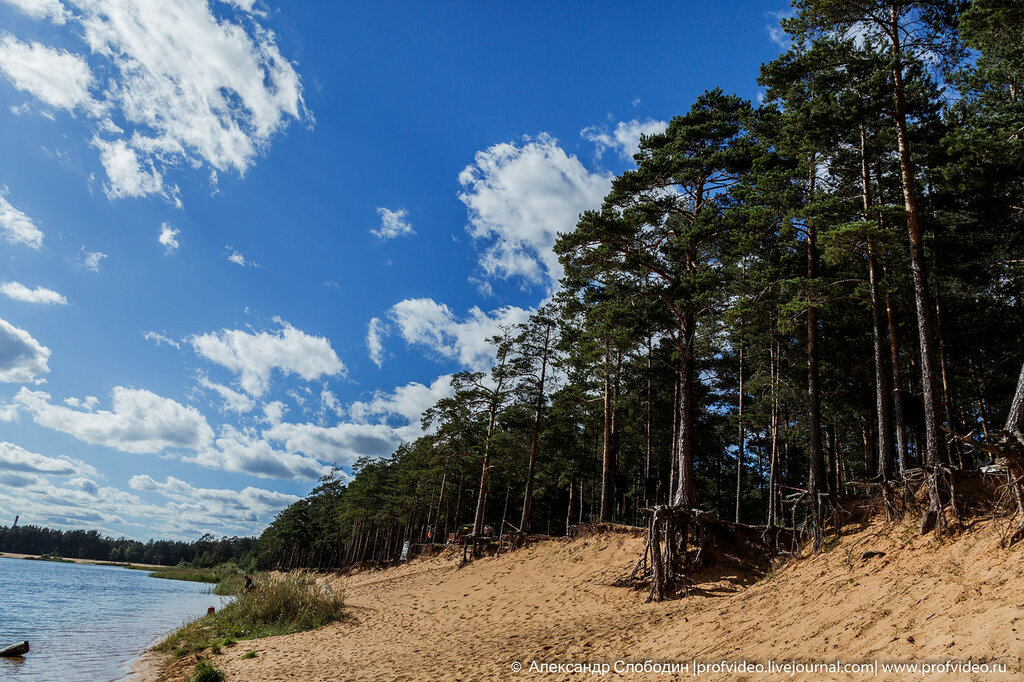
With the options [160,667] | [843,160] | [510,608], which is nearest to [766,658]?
[510,608]

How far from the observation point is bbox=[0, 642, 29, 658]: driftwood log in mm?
15618

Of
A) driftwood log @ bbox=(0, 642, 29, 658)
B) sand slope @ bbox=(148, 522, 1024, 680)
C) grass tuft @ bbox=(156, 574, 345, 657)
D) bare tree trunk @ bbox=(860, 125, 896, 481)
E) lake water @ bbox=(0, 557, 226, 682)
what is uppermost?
bare tree trunk @ bbox=(860, 125, 896, 481)

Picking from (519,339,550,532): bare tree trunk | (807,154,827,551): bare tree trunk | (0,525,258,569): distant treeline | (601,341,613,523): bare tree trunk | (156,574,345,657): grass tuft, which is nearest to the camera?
(807,154,827,551): bare tree trunk

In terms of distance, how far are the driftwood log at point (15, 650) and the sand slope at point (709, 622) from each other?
6.71m

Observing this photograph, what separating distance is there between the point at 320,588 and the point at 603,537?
11267mm

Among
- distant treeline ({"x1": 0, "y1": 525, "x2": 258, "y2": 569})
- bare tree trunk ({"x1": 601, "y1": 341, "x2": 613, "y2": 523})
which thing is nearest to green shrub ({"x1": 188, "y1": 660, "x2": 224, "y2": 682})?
bare tree trunk ({"x1": 601, "y1": 341, "x2": 613, "y2": 523})

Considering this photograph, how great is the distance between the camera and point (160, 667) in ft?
48.0

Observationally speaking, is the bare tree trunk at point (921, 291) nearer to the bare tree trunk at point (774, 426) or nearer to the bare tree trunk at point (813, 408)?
the bare tree trunk at point (813, 408)

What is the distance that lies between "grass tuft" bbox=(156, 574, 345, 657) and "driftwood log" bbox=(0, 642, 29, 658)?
3565 mm

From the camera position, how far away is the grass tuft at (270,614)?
1758 cm

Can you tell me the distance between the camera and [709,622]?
10.3 m

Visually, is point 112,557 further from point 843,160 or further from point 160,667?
point 843,160

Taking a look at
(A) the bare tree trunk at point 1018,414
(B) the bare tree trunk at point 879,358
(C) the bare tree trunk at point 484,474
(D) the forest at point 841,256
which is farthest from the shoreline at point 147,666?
(A) the bare tree trunk at point 1018,414

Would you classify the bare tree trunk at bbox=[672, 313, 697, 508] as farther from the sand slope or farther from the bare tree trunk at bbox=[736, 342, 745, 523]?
the bare tree trunk at bbox=[736, 342, 745, 523]
